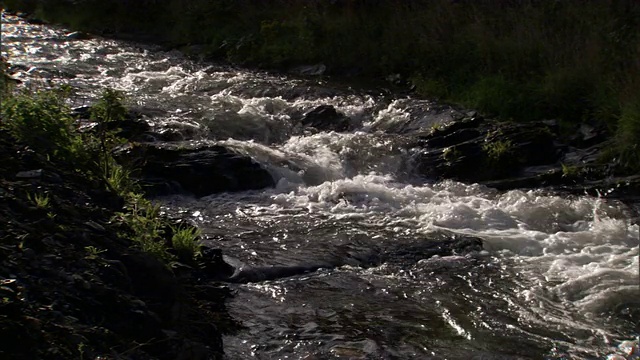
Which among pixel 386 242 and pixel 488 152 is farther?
pixel 488 152

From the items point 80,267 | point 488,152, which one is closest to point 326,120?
point 488,152

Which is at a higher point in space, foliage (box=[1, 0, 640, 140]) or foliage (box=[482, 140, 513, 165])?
foliage (box=[1, 0, 640, 140])

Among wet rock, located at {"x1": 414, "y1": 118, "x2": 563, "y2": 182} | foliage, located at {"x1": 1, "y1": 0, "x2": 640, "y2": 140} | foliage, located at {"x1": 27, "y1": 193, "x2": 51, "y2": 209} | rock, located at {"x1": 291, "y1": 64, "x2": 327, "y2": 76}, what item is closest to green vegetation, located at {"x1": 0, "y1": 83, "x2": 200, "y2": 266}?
foliage, located at {"x1": 27, "y1": 193, "x2": 51, "y2": 209}

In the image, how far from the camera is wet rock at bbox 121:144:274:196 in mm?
9820

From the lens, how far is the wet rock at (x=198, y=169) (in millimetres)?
9820

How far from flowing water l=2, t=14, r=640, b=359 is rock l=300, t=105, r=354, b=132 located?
0.78ft

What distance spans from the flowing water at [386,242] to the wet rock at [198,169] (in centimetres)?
24

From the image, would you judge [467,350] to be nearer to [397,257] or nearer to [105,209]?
[397,257]

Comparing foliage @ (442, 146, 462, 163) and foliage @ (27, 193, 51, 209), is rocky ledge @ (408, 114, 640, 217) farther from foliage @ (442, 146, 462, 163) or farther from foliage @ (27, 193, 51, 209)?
foliage @ (27, 193, 51, 209)

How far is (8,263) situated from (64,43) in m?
16.3

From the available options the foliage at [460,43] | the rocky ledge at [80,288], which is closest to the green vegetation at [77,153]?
the rocky ledge at [80,288]

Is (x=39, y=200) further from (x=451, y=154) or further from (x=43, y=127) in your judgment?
(x=451, y=154)

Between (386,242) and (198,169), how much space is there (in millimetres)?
3182

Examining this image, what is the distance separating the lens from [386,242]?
8.05 meters
